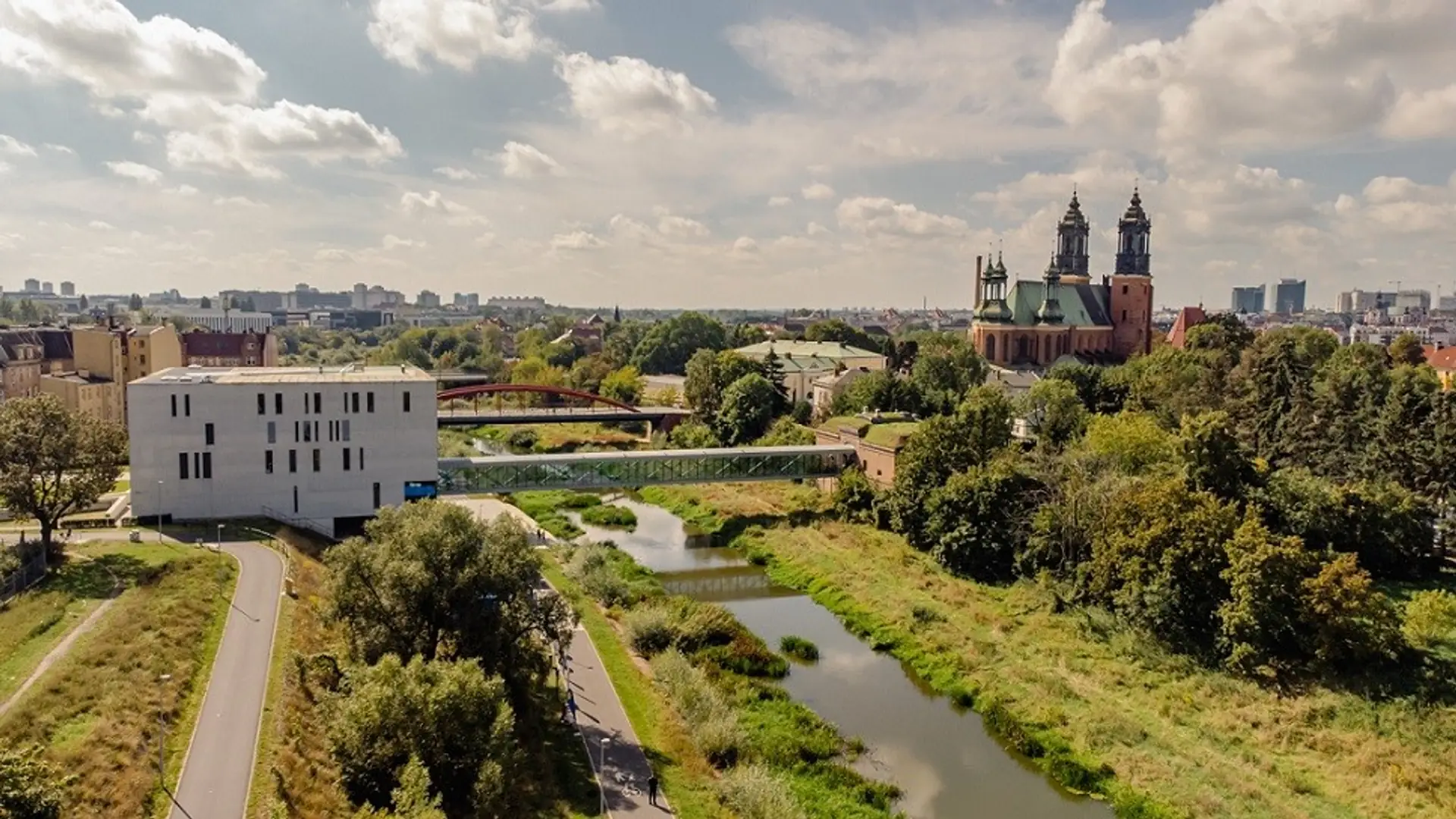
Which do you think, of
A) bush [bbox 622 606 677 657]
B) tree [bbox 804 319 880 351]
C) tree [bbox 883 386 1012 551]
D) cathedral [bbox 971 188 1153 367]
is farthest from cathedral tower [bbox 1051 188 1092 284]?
bush [bbox 622 606 677 657]

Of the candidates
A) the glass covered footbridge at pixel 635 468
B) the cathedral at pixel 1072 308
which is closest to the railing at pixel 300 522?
the glass covered footbridge at pixel 635 468

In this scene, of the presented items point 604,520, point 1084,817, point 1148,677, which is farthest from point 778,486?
point 1084,817

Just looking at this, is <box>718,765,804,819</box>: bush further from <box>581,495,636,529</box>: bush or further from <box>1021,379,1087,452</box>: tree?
<box>1021,379,1087,452</box>: tree

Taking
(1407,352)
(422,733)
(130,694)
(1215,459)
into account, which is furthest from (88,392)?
(1407,352)

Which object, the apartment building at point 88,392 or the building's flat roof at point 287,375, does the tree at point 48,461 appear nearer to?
the building's flat roof at point 287,375

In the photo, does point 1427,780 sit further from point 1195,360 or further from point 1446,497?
point 1195,360
